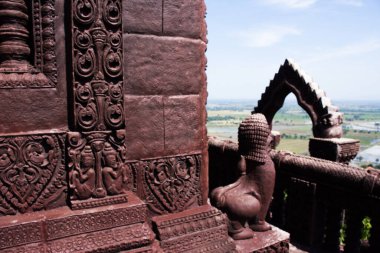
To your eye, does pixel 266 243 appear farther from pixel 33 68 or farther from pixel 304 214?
pixel 33 68

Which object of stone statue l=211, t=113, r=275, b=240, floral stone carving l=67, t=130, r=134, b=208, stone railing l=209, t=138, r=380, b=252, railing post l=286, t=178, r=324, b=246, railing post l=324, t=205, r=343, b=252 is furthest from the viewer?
railing post l=286, t=178, r=324, b=246

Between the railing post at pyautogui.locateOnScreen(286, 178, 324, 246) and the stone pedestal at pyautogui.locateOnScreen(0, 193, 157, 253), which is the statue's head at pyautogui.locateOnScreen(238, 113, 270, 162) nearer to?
the stone pedestal at pyautogui.locateOnScreen(0, 193, 157, 253)

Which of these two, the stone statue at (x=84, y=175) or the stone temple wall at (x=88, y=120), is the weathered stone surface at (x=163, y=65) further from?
the stone statue at (x=84, y=175)

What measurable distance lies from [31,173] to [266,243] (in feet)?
7.72

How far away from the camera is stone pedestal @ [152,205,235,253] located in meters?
2.59

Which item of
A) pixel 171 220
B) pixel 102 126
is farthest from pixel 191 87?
pixel 171 220

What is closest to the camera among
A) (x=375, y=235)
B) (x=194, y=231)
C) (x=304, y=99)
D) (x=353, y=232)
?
(x=194, y=231)

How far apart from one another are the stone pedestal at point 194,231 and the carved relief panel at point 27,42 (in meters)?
1.49

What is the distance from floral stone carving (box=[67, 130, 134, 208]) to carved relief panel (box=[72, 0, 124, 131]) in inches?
3.2

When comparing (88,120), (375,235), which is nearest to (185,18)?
(88,120)

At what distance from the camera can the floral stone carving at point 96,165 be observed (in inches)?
87.0

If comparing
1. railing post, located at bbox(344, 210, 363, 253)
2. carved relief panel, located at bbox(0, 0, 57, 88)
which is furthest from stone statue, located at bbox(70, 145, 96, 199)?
railing post, located at bbox(344, 210, 363, 253)

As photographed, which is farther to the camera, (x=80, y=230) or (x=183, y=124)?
(x=183, y=124)

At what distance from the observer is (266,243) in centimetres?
316
